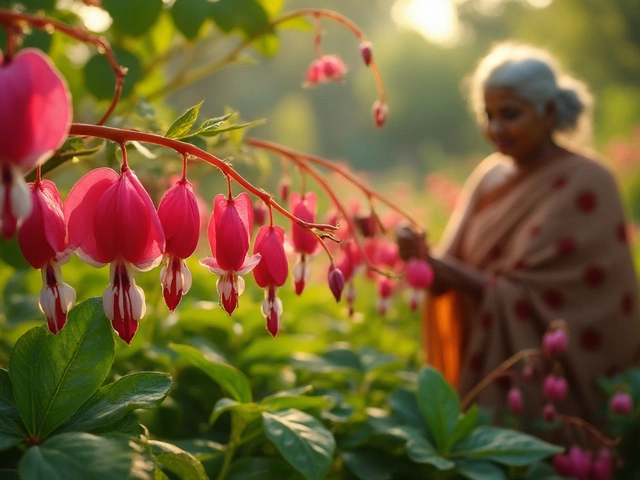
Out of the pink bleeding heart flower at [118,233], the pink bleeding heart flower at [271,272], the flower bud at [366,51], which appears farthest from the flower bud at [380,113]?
the pink bleeding heart flower at [118,233]

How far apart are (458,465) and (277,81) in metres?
31.6

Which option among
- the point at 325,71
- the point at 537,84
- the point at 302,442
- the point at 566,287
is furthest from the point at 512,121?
the point at 302,442

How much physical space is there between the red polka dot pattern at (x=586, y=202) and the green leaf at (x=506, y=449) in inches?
40.9

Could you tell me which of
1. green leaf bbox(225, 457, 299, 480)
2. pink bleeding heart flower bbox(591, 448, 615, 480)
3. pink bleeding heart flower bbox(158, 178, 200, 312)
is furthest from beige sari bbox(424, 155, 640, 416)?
pink bleeding heart flower bbox(158, 178, 200, 312)

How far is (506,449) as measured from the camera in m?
1.10

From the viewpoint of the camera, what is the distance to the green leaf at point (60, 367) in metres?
0.75

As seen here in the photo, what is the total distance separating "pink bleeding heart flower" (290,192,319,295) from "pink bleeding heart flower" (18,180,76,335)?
36 centimetres

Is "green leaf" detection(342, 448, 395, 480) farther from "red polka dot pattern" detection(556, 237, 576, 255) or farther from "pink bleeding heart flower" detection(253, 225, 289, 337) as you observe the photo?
"red polka dot pattern" detection(556, 237, 576, 255)

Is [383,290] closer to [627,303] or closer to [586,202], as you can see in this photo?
[586,202]

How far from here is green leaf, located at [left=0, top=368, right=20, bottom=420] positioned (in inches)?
30.6

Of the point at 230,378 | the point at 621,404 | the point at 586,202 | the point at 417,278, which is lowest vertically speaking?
the point at 621,404

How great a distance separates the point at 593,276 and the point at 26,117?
183 cm

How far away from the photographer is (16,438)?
0.72 meters

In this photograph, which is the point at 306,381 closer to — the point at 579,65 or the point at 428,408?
the point at 428,408
